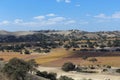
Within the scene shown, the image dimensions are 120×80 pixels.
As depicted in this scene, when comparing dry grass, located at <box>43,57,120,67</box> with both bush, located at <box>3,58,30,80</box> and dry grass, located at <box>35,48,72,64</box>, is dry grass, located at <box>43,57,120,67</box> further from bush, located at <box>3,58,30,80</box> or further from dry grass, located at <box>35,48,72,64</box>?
bush, located at <box>3,58,30,80</box>

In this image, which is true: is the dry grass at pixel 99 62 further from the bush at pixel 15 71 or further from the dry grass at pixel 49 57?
the bush at pixel 15 71

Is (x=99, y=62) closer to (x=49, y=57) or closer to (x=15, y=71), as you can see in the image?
(x=49, y=57)

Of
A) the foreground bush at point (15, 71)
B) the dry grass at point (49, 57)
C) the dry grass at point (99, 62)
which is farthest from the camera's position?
the dry grass at point (49, 57)

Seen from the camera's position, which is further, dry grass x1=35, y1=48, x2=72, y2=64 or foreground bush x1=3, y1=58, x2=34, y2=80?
dry grass x1=35, y1=48, x2=72, y2=64

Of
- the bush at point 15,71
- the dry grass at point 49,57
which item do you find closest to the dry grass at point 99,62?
the dry grass at point 49,57

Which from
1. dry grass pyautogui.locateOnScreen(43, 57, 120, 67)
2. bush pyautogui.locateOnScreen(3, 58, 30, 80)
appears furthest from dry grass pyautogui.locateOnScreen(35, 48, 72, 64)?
bush pyautogui.locateOnScreen(3, 58, 30, 80)

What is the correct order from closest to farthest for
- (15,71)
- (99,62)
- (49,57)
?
1. (15,71)
2. (99,62)
3. (49,57)

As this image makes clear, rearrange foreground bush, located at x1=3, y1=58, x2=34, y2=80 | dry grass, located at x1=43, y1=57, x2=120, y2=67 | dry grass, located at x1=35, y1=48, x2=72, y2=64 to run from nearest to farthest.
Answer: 1. foreground bush, located at x1=3, y1=58, x2=34, y2=80
2. dry grass, located at x1=43, y1=57, x2=120, y2=67
3. dry grass, located at x1=35, y1=48, x2=72, y2=64

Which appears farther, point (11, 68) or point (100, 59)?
point (100, 59)

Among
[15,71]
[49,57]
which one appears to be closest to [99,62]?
[49,57]

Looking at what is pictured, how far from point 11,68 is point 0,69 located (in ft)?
9.82

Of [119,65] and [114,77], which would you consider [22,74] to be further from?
[119,65]

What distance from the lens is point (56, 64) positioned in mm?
118812

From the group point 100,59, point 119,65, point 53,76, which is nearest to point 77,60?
A: point 100,59
